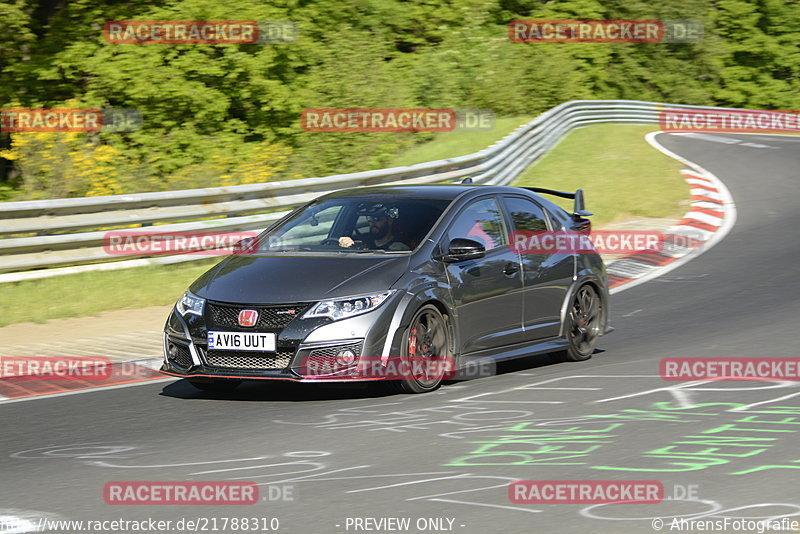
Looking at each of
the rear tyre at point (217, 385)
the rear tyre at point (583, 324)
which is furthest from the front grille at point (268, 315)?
the rear tyre at point (583, 324)

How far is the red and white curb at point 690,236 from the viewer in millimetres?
15758

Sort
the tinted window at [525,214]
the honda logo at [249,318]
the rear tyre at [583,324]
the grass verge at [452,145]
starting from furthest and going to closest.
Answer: the grass verge at [452,145] < the rear tyre at [583,324] < the tinted window at [525,214] < the honda logo at [249,318]

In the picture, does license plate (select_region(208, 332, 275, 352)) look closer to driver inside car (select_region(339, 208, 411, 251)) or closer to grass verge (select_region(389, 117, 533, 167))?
driver inside car (select_region(339, 208, 411, 251))

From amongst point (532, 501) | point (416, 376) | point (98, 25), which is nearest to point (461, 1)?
point (98, 25)

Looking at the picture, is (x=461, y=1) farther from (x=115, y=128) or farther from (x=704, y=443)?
(x=704, y=443)

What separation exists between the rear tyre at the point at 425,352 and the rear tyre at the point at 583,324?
1.78 metres

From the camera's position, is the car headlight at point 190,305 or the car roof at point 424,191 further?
the car roof at point 424,191

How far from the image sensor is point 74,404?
8812 mm

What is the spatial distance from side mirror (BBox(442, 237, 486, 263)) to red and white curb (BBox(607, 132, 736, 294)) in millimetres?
5447

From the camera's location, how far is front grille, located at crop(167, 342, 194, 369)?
8586mm

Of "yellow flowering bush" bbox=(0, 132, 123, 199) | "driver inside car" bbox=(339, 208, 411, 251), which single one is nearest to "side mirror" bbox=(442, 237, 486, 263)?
"driver inside car" bbox=(339, 208, 411, 251)

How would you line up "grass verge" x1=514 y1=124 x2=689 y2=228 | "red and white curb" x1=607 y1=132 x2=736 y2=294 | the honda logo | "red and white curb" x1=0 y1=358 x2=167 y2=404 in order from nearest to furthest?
the honda logo, "red and white curb" x1=0 y1=358 x2=167 y2=404, "red and white curb" x1=607 y1=132 x2=736 y2=294, "grass verge" x1=514 y1=124 x2=689 y2=228

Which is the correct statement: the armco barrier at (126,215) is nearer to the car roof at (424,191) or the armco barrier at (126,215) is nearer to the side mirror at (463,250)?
the car roof at (424,191)

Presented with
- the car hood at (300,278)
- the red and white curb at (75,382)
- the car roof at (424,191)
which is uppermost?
the car roof at (424,191)
